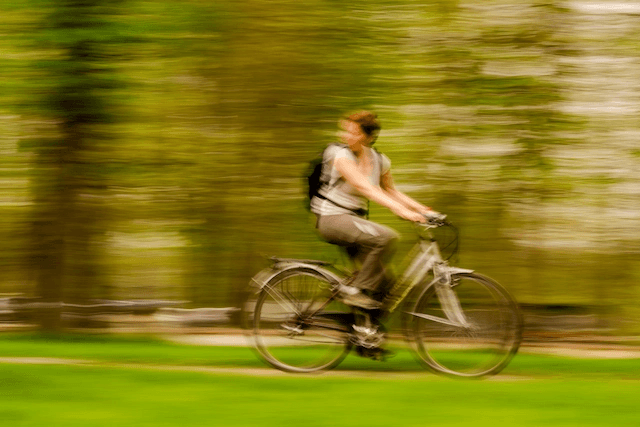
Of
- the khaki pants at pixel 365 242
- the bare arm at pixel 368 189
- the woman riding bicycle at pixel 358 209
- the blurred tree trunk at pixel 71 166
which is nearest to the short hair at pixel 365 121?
the woman riding bicycle at pixel 358 209

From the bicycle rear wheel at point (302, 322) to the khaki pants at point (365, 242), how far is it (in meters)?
0.28

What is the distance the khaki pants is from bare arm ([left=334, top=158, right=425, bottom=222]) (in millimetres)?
189

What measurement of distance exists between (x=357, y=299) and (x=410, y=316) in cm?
37

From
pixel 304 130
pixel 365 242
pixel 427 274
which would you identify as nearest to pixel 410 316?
pixel 427 274

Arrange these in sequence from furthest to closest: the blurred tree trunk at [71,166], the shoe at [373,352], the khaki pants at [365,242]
Answer: the blurred tree trunk at [71,166]
the shoe at [373,352]
the khaki pants at [365,242]

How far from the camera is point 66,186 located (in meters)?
7.93

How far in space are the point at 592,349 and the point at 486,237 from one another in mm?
1292

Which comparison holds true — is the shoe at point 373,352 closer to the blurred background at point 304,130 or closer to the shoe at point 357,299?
the shoe at point 357,299

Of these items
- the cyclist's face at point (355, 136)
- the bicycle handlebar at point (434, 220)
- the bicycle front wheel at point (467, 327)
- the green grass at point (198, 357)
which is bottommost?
the green grass at point (198, 357)

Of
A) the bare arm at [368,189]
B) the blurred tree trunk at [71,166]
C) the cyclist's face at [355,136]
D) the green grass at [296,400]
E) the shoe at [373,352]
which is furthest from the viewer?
the blurred tree trunk at [71,166]

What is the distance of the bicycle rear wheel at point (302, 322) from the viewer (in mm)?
5906

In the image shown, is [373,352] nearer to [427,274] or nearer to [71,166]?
[427,274]

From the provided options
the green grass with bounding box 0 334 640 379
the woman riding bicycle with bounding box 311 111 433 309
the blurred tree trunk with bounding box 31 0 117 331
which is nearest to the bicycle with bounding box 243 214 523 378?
the woman riding bicycle with bounding box 311 111 433 309

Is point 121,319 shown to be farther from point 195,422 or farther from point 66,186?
point 195,422
